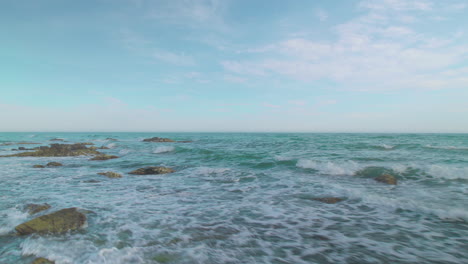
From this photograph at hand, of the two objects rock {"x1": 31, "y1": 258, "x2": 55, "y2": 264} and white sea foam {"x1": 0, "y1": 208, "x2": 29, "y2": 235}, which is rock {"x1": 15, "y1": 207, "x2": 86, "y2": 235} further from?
rock {"x1": 31, "y1": 258, "x2": 55, "y2": 264}

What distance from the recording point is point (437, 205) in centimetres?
764

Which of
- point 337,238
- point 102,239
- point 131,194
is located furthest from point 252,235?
point 131,194

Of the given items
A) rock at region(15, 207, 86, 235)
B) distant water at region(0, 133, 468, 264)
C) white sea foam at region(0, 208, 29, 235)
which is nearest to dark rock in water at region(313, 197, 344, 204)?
distant water at region(0, 133, 468, 264)

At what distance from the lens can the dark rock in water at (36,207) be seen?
22.8 ft

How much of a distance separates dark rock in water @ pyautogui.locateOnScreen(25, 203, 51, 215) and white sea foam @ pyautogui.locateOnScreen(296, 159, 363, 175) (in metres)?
Answer: 13.0

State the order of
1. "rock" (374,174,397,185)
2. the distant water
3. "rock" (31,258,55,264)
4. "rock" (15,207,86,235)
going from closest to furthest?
"rock" (31,258,55,264), the distant water, "rock" (15,207,86,235), "rock" (374,174,397,185)

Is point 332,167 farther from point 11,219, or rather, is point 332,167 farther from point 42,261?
point 11,219

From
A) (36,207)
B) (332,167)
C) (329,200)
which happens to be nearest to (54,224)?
(36,207)

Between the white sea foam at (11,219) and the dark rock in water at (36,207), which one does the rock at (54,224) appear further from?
the dark rock in water at (36,207)

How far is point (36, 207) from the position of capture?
726 centimetres

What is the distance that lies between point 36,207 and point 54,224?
234 cm

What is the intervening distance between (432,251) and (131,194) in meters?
9.37

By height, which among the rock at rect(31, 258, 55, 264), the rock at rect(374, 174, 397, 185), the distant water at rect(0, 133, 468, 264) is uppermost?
the rock at rect(374, 174, 397, 185)

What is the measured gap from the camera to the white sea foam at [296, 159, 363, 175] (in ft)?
44.9
